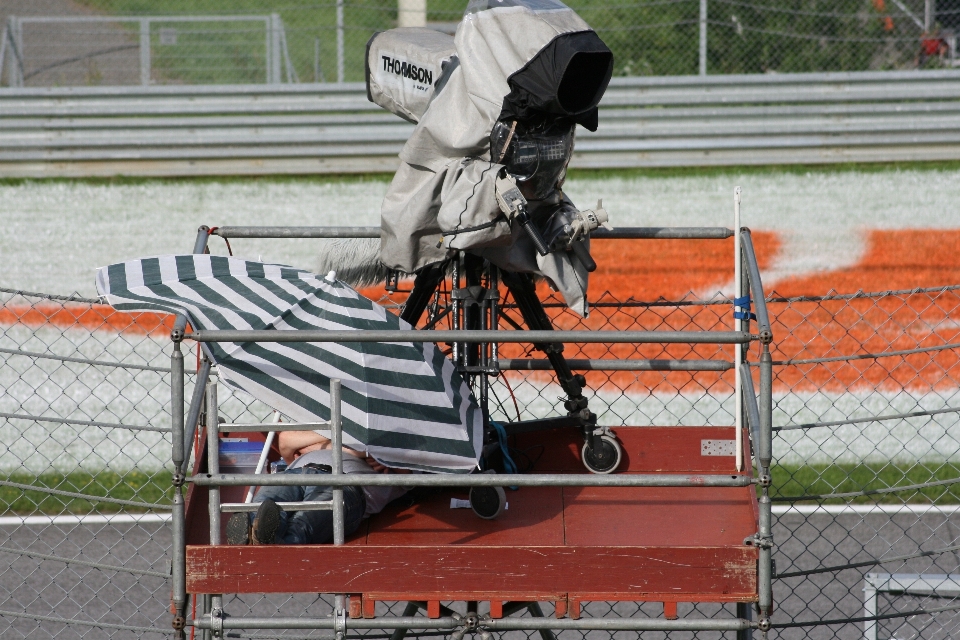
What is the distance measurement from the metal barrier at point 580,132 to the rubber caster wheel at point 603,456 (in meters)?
8.36

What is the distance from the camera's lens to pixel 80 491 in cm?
798

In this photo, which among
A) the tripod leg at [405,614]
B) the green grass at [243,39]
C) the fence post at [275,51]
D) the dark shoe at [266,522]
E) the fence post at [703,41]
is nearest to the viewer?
the dark shoe at [266,522]

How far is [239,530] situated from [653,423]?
523cm

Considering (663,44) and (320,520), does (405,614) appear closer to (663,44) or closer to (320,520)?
(320,520)

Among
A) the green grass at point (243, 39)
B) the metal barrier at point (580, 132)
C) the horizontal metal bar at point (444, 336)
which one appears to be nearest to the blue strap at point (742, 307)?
the horizontal metal bar at point (444, 336)

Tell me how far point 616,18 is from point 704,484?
12.0 metres

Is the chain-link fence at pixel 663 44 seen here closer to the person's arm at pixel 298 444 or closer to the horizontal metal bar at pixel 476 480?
the person's arm at pixel 298 444

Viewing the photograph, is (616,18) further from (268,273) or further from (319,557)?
(319,557)

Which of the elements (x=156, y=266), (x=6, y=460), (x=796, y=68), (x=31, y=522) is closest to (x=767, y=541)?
(x=156, y=266)

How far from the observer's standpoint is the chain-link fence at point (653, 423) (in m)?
6.57

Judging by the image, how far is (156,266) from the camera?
4551 mm

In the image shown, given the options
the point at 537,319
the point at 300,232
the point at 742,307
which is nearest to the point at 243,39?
the point at 300,232

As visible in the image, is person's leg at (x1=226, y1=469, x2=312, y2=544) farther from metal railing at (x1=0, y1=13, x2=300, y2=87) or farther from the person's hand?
metal railing at (x1=0, y1=13, x2=300, y2=87)

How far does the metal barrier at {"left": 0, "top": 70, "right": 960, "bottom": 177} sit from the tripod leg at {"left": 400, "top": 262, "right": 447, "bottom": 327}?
26.9ft
